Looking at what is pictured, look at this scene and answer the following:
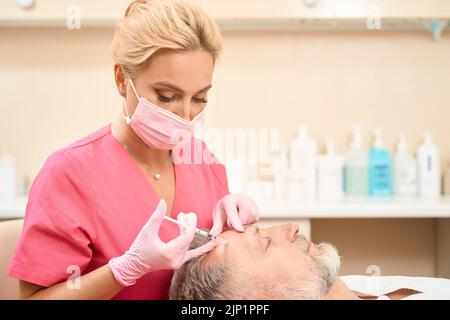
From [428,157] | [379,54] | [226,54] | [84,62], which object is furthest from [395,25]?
[84,62]

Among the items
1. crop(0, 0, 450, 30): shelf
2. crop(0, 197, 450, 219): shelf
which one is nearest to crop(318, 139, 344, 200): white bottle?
crop(0, 197, 450, 219): shelf

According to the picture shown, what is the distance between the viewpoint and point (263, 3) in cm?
169

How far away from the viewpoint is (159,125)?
38.4 inches

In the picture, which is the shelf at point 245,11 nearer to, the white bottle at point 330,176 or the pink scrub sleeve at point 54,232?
the white bottle at point 330,176

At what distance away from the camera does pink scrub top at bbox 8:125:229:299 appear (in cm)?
87

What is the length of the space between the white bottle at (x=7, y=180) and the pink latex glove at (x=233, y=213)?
0.92 meters

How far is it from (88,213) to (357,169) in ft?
3.98

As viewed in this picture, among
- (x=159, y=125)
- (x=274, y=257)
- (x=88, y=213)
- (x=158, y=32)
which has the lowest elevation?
→ (x=274, y=257)

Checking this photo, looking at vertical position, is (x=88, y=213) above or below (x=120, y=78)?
below

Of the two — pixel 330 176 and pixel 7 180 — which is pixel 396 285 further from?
pixel 7 180

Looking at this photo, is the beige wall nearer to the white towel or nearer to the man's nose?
the white towel

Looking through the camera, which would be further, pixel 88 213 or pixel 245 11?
pixel 245 11

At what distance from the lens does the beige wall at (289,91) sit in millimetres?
1717

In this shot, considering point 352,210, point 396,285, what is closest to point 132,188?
point 396,285
